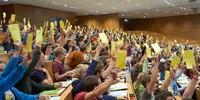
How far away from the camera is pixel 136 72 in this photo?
6.41 m

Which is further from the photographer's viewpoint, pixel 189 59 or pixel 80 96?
pixel 189 59

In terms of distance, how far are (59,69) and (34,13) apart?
19.3 metres

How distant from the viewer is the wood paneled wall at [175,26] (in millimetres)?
34906

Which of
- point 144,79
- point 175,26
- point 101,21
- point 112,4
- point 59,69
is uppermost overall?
point 112,4

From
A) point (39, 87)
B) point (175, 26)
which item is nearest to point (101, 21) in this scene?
point (175, 26)

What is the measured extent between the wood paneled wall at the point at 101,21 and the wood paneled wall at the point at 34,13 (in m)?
4.35

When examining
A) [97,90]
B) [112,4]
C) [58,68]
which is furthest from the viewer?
[112,4]

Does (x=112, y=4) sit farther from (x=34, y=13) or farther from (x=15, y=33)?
(x=15, y=33)

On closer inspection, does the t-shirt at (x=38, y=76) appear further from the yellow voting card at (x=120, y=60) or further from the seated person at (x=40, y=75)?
the yellow voting card at (x=120, y=60)

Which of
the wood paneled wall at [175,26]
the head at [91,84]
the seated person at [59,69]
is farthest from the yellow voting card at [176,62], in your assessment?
the wood paneled wall at [175,26]

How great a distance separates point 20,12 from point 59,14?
18.5 feet

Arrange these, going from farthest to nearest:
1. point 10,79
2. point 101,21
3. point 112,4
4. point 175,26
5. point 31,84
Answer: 1. point 175,26
2. point 101,21
3. point 112,4
4. point 31,84
5. point 10,79

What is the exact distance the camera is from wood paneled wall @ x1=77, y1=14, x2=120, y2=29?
32.6 m

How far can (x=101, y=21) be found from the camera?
33.5 meters
